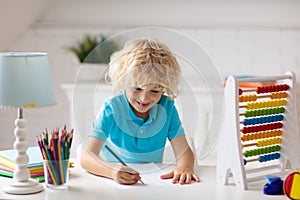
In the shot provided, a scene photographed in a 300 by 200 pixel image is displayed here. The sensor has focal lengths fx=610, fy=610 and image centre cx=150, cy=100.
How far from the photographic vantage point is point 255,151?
1.95 metres

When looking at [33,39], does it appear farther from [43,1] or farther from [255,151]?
[255,151]

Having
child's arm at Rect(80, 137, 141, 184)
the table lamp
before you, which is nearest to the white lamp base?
the table lamp

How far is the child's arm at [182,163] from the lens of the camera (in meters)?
1.88

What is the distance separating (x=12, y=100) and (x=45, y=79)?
11cm

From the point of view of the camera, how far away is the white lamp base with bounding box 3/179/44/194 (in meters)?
1.73

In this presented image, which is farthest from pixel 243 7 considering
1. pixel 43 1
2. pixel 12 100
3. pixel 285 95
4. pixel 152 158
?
pixel 12 100

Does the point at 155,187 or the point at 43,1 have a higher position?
the point at 43,1

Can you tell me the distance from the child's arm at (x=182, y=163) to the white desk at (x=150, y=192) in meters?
0.04

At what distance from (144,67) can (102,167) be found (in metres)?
0.36

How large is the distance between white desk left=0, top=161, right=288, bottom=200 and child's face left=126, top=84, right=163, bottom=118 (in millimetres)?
235

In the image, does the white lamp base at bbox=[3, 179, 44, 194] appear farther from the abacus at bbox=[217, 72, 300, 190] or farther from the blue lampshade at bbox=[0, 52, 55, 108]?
the abacus at bbox=[217, 72, 300, 190]

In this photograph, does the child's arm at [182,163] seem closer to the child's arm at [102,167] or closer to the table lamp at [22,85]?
the child's arm at [102,167]

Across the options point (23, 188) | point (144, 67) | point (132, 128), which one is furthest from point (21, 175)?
point (144, 67)

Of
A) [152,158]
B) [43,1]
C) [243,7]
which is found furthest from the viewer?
[43,1]
